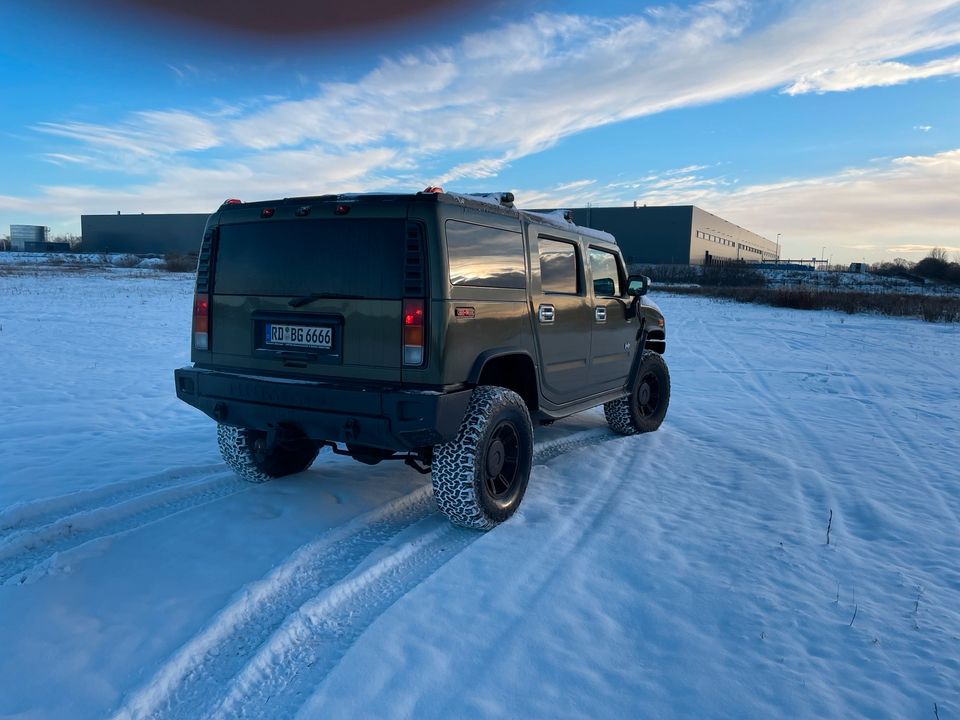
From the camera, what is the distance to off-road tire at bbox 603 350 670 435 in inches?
260

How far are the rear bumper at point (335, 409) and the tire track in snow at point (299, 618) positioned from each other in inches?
25.6

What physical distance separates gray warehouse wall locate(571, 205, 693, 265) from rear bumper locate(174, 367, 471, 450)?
56466mm

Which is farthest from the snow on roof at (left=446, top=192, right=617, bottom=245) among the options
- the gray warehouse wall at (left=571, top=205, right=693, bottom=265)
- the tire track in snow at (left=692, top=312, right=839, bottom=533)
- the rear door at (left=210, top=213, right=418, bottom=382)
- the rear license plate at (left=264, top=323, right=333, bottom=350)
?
the gray warehouse wall at (left=571, top=205, right=693, bottom=265)

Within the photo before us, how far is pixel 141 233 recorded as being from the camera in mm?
73750

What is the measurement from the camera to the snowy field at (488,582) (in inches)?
100

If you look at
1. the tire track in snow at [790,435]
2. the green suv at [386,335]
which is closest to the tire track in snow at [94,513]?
the green suv at [386,335]

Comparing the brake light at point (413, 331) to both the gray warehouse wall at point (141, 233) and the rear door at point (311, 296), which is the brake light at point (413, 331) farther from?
the gray warehouse wall at point (141, 233)

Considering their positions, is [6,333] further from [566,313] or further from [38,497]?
[566,313]

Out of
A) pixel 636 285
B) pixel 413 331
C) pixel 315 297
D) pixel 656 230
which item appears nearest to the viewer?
pixel 413 331

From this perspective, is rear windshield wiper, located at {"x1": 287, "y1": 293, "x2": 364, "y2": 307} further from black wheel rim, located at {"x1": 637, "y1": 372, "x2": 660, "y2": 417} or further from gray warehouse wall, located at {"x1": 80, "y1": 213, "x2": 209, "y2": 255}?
gray warehouse wall, located at {"x1": 80, "y1": 213, "x2": 209, "y2": 255}

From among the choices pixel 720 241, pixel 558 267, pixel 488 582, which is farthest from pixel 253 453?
pixel 720 241

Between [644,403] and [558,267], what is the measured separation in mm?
2564

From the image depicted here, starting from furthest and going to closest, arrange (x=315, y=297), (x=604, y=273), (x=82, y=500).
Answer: (x=604, y=273), (x=82, y=500), (x=315, y=297)

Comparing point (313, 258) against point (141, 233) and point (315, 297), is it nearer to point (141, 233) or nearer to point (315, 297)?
point (315, 297)
